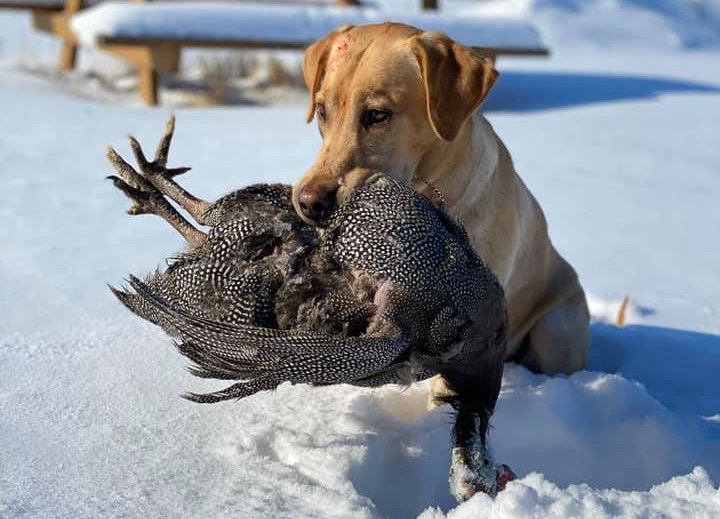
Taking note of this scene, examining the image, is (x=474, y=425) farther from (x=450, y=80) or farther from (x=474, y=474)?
(x=450, y=80)

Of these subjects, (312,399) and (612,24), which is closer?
(312,399)

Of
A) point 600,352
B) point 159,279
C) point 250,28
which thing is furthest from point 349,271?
point 250,28

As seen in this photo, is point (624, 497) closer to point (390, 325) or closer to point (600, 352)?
point (390, 325)

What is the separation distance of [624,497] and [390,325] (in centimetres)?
59

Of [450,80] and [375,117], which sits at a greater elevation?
[450,80]

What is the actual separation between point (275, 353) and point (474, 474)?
503 mm

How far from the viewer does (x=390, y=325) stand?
1.71 meters

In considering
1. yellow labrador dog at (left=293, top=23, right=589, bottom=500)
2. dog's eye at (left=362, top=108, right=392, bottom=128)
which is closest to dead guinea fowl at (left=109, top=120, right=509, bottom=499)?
yellow labrador dog at (left=293, top=23, right=589, bottom=500)

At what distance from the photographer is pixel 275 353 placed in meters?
1.66

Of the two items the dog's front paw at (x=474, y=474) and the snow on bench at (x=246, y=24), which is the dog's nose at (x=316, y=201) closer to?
the dog's front paw at (x=474, y=474)

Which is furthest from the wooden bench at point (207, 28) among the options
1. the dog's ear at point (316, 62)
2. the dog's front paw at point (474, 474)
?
the dog's front paw at point (474, 474)

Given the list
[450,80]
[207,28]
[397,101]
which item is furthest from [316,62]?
[207,28]

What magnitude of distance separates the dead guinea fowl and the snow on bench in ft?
20.9

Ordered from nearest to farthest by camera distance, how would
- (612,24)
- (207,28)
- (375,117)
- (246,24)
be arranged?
(375,117) → (207,28) → (246,24) → (612,24)
